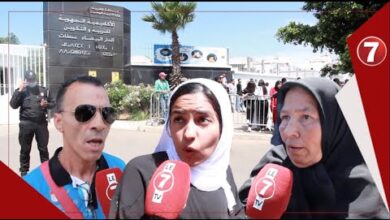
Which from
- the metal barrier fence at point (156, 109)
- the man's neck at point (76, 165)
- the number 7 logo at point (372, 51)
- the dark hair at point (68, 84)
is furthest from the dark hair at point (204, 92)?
the number 7 logo at point (372, 51)

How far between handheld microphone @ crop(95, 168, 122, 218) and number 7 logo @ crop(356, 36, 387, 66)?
1.22 meters

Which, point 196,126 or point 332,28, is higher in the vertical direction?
point 332,28

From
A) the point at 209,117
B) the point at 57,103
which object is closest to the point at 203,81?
the point at 209,117

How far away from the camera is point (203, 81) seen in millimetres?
1618

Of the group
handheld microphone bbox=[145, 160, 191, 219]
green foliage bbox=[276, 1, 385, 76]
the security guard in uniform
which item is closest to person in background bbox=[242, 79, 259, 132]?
green foliage bbox=[276, 1, 385, 76]

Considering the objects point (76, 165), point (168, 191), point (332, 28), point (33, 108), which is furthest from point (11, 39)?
point (332, 28)

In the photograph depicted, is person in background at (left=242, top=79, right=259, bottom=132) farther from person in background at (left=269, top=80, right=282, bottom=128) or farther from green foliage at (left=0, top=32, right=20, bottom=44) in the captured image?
green foliage at (left=0, top=32, right=20, bottom=44)

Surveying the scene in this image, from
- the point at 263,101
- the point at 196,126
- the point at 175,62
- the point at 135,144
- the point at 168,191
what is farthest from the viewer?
the point at 135,144

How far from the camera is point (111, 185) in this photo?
5.86 feet

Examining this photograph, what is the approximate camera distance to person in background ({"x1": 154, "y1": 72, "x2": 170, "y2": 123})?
1.81m

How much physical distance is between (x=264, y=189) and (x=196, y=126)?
1.44 feet

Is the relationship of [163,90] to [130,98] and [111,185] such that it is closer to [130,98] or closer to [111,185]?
[130,98]

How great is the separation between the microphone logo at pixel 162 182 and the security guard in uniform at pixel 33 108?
67 cm

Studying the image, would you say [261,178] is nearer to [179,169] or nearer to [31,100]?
[179,169]
